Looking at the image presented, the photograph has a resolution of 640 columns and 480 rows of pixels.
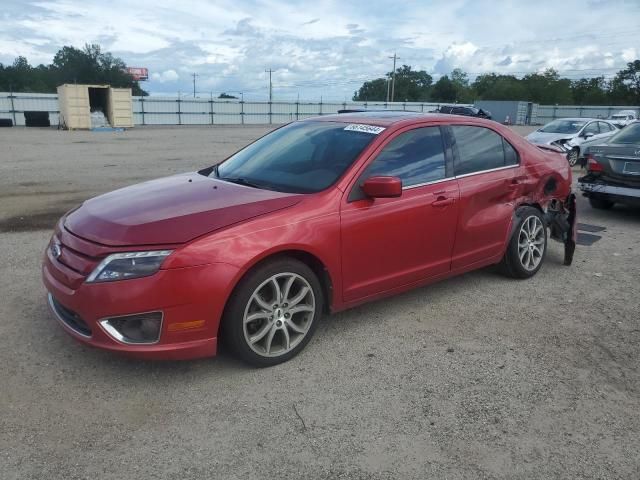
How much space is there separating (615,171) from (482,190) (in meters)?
4.63

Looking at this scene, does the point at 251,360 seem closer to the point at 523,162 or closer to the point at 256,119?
the point at 523,162

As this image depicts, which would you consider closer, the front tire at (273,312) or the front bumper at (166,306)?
the front bumper at (166,306)

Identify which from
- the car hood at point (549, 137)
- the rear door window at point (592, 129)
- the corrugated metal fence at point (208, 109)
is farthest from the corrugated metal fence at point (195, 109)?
the car hood at point (549, 137)

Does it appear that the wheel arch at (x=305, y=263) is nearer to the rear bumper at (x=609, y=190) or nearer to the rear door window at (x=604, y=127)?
the rear bumper at (x=609, y=190)

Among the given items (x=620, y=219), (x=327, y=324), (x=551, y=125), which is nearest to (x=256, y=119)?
(x=551, y=125)

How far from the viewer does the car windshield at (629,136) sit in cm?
847

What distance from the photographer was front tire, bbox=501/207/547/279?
5160 millimetres

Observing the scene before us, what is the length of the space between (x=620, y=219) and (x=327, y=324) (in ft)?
20.8

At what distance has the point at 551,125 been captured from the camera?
17.9 meters

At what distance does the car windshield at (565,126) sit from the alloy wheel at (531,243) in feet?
43.7

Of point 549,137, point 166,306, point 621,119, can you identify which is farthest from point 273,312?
point 621,119

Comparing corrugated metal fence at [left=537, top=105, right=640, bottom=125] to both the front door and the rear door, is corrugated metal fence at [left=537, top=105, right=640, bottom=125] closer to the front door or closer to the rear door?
the rear door

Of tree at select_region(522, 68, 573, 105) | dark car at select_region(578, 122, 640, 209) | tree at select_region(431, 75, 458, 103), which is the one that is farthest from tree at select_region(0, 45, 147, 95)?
dark car at select_region(578, 122, 640, 209)

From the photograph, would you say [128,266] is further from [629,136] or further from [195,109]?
[195,109]
